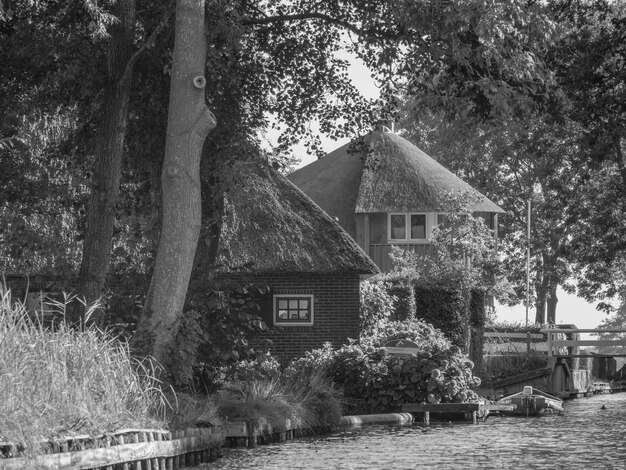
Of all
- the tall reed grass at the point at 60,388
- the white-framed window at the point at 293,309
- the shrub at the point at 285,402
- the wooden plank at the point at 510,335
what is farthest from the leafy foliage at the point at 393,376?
the wooden plank at the point at 510,335

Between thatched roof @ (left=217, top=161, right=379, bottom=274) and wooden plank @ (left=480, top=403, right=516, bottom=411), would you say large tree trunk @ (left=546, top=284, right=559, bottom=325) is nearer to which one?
thatched roof @ (left=217, top=161, right=379, bottom=274)

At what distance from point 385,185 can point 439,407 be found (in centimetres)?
2683

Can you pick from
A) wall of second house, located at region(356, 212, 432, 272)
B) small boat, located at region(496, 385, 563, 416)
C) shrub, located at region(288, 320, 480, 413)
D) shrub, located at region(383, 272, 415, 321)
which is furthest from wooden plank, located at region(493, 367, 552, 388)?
wall of second house, located at region(356, 212, 432, 272)

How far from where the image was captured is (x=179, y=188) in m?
21.0

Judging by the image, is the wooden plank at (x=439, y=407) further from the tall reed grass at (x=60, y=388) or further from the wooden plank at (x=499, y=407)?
the tall reed grass at (x=60, y=388)

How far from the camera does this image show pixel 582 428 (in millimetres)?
25812

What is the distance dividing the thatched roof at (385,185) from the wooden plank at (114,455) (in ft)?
108

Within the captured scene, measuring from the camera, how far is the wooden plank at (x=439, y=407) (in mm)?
26453

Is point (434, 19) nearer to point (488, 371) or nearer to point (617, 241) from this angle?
point (488, 371)

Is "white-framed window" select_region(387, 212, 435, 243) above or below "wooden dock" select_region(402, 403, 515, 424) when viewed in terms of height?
above

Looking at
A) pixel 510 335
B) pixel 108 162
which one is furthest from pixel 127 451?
pixel 510 335

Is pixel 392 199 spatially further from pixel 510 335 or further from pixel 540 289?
pixel 540 289

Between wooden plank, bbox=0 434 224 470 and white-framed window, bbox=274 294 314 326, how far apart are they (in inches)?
583

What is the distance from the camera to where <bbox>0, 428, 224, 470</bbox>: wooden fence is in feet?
41.5
